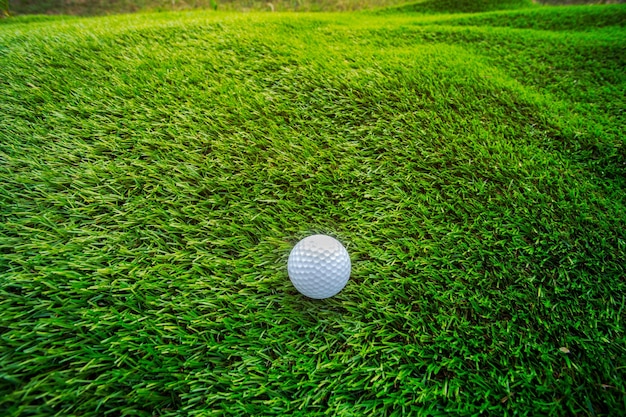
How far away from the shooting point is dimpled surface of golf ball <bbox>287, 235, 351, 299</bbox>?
3.81 ft

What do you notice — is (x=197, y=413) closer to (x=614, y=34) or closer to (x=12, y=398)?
(x=12, y=398)

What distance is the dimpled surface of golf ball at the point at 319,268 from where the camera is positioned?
116 centimetres

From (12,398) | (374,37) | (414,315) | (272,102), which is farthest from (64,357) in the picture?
(374,37)

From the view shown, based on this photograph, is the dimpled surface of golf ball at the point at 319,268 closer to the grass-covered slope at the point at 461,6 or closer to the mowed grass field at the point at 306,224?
the mowed grass field at the point at 306,224

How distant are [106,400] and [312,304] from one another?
719 millimetres

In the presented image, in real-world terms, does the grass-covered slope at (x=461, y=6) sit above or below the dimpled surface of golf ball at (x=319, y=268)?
above

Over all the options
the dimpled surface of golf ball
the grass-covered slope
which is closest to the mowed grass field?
the dimpled surface of golf ball

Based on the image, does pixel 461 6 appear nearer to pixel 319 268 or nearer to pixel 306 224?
pixel 306 224

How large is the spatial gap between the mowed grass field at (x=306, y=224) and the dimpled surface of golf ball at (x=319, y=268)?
0.08m

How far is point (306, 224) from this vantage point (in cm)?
145

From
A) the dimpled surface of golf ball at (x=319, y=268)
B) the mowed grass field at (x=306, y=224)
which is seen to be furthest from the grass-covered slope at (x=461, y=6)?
the dimpled surface of golf ball at (x=319, y=268)

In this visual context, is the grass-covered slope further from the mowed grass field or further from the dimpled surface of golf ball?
the dimpled surface of golf ball

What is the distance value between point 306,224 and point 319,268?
33 centimetres

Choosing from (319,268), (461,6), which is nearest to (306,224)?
(319,268)
